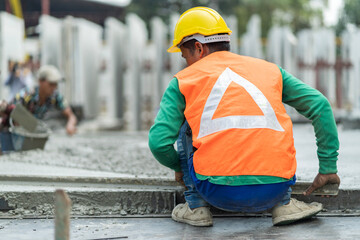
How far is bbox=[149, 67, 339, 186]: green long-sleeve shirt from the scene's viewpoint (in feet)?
8.48

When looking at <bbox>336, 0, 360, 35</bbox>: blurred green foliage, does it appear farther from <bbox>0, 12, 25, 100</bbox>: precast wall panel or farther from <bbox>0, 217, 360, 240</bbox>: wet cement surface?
<bbox>0, 217, 360, 240</bbox>: wet cement surface

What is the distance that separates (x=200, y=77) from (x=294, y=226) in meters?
0.94

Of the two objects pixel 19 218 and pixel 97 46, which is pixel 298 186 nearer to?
pixel 19 218

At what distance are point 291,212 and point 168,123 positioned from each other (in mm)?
812

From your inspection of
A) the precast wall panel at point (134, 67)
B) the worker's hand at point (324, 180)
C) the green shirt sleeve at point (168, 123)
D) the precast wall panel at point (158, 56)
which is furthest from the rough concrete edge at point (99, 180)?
the precast wall panel at point (134, 67)

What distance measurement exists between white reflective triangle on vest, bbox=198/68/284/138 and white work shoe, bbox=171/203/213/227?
46 centimetres

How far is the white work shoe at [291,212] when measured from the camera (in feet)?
8.63

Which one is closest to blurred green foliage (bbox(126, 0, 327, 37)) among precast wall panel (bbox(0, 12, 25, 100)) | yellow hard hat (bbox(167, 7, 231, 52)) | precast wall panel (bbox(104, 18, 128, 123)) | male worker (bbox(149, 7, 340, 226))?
precast wall panel (bbox(104, 18, 128, 123))

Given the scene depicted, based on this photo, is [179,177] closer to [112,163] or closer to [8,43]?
[112,163]

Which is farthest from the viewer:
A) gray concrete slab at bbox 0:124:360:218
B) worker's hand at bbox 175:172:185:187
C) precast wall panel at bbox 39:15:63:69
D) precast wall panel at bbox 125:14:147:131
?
precast wall panel at bbox 125:14:147:131

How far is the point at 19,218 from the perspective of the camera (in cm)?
300

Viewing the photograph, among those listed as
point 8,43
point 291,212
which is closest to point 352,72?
point 8,43

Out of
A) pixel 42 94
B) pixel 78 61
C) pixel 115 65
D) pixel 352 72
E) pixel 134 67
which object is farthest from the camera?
pixel 352 72

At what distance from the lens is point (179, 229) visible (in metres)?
2.69
